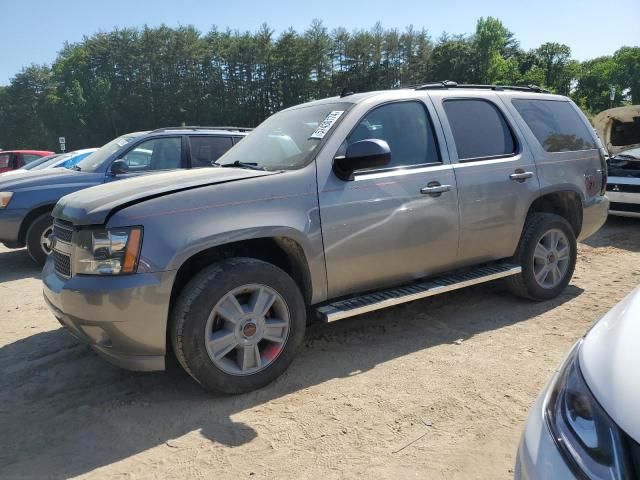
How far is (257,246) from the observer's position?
3457 millimetres

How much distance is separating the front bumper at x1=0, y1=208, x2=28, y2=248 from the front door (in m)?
4.92

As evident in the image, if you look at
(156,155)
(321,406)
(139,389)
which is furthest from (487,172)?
(156,155)

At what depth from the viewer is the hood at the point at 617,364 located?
134 centimetres

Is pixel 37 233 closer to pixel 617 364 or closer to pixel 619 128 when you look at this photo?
pixel 617 364

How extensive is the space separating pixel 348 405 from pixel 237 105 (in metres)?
74.2

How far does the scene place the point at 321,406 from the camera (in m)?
3.04

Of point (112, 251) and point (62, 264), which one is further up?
point (112, 251)

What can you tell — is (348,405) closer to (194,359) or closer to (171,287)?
(194,359)

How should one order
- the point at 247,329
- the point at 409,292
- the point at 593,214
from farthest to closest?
1. the point at 593,214
2. the point at 409,292
3. the point at 247,329

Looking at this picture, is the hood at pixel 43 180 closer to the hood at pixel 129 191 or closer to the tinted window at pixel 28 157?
the hood at pixel 129 191

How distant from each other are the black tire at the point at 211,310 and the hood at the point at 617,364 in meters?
1.87

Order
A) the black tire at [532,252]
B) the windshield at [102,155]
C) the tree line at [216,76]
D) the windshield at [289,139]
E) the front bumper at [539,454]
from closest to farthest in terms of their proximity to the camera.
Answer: the front bumper at [539,454] < the windshield at [289,139] < the black tire at [532,252] < the windshield at [102,155] < the tree line at [216,76]

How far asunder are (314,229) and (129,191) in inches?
47.1

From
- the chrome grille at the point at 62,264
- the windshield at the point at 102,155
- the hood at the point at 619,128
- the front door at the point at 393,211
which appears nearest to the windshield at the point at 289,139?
the front door at the point at 393,211
